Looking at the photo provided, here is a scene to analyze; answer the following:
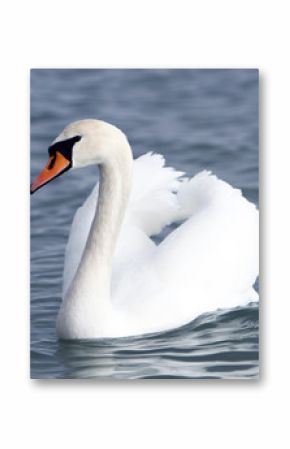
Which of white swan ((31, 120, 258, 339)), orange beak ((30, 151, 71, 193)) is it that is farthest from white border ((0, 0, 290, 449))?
orange beak ((30, 151, 71, 193))

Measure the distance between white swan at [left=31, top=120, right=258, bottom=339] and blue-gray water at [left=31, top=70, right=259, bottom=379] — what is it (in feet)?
0.23

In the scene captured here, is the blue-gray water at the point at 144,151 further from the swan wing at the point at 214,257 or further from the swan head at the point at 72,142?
the swan head at the point at 72,142

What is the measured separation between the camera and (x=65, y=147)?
79812 mm

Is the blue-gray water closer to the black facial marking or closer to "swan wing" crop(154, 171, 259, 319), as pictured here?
"swan wing" crop(154, 171, 259, 319)

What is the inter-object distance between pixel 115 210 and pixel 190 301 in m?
0.57

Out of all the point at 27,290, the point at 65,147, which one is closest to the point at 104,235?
the point at 27,290

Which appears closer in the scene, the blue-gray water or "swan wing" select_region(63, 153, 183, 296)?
the blue-gray water

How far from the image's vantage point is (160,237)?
80750 mm

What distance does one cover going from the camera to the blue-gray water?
80.1m

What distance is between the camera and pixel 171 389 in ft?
263

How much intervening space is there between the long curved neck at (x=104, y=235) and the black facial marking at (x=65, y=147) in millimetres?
203

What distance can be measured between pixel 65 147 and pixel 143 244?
95 cm
